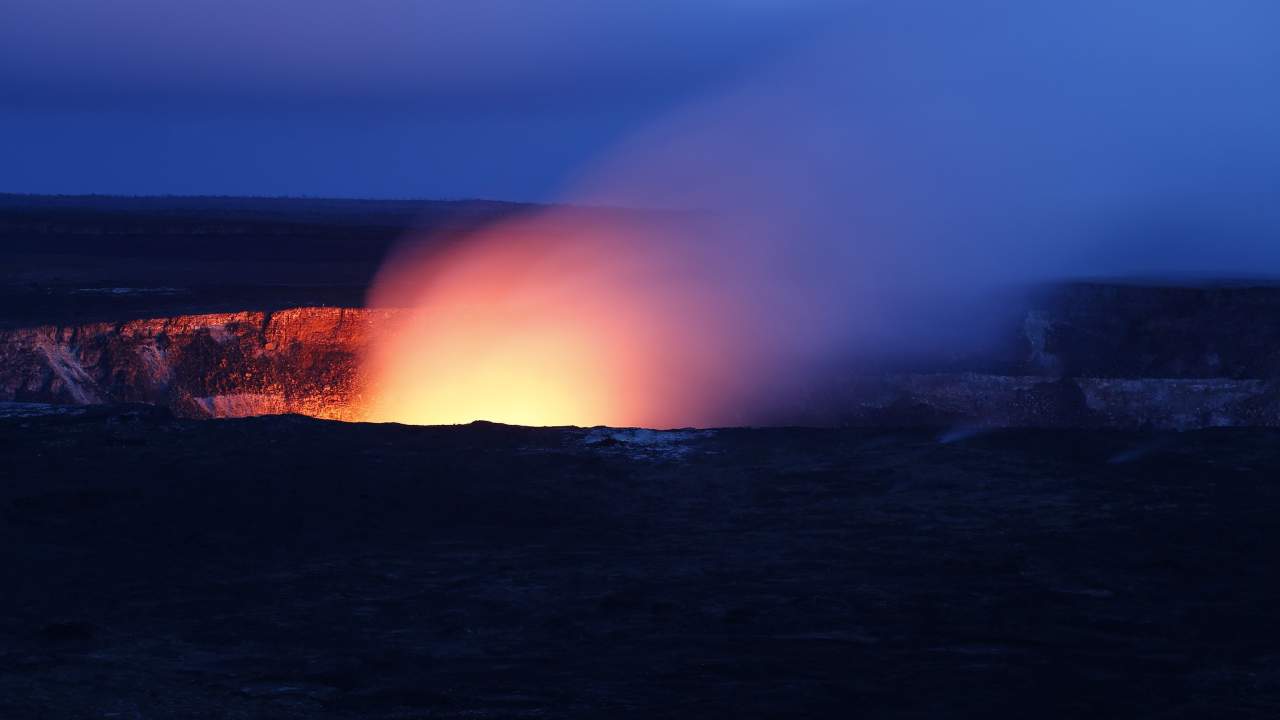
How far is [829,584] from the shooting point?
540 centimetres

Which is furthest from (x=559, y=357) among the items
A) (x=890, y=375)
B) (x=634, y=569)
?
(x=634, y=569)

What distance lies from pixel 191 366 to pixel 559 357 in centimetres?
362

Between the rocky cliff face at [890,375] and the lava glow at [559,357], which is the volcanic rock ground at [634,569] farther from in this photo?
the lava glow at [559,357]

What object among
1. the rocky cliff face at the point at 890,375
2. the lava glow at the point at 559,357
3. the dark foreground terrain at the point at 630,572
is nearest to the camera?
the dark foreground terrain at the point at 630,572

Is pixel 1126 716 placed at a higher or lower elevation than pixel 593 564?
lower

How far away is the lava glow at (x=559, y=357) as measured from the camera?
41.1ft

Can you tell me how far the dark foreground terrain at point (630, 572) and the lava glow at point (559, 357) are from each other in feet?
12.6

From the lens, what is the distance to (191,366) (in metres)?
12.2

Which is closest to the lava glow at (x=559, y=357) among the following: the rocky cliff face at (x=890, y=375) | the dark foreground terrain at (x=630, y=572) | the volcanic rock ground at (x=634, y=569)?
the rocky cliff face at (x=890, y=375)

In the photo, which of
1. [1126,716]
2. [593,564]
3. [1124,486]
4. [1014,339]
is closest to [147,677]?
[593,564]

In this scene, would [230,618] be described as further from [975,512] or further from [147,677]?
[975,512]

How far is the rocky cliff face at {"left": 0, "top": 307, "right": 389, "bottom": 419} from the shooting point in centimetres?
1182

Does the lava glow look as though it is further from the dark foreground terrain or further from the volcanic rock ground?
the dark foreground terrain

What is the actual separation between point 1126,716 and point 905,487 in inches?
127
